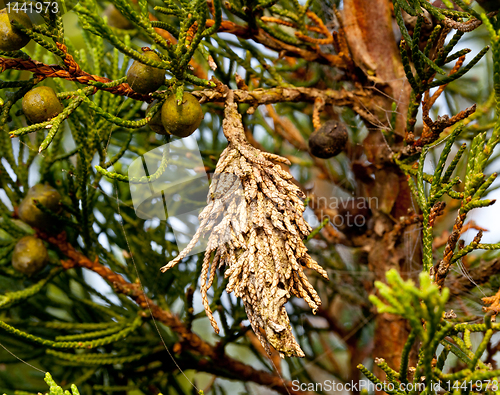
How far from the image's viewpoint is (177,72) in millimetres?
775

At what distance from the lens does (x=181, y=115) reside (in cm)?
76

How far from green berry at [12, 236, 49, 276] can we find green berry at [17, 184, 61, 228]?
0.20 ft

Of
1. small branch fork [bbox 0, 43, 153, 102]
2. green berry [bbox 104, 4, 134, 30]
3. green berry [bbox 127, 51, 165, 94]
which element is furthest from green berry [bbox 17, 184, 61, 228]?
green berry [bbox 104, 4, 134, 30]

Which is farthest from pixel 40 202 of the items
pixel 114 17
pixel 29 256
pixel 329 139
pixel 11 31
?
pixel 114 17

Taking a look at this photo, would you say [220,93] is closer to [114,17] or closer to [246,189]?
[246,189]

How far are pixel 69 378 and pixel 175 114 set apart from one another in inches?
48.8

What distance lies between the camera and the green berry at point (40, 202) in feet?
3.85

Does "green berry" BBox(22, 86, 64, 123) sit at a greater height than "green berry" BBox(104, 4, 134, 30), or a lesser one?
lesser

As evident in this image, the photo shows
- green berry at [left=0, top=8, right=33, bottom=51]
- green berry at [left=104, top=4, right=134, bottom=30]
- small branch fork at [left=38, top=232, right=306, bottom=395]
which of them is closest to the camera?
green berry at [left=0, top=8, right=33, bottom=51]

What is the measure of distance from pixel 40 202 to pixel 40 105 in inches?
18.6

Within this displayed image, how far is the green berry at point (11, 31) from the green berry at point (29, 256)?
631mm

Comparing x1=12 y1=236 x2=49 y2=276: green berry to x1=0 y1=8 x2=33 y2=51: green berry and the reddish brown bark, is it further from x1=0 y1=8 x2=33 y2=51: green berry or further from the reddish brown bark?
the reddish brown bark

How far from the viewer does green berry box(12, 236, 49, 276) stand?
45.4 inches

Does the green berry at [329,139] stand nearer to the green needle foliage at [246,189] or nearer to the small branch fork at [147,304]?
the green needle foliage at [246,189]
